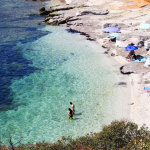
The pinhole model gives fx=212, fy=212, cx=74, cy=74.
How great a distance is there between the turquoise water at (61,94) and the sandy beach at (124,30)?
2.12m

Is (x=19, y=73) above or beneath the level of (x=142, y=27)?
beneath

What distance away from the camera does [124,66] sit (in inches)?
1175

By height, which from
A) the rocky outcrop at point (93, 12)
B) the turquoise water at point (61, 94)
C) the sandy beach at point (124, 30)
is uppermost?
the rocky outcrop at point (93, 12)

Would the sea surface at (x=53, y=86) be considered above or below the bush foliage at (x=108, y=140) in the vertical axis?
below

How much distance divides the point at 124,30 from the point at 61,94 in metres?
21.0

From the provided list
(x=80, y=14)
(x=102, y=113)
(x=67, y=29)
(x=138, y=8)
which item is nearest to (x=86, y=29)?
(x=67, y=29)

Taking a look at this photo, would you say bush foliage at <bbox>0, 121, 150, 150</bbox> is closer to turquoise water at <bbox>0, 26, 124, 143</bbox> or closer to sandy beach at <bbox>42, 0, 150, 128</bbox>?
turquoise water at <bbox>0, 26, 124, 143</bbox>

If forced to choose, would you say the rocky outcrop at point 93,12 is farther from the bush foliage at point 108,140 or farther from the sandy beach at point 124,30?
the bush foliage at point 108,140

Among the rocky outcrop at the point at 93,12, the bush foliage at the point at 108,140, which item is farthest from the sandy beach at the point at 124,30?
the bush foliage at the point at 108,140

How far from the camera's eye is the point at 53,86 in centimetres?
2691

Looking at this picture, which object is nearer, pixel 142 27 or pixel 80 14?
pixel 142 27

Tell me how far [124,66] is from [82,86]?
733 centimetres

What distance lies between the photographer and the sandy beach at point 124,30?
23016mm

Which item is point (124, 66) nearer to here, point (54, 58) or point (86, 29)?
point (54, 58)
